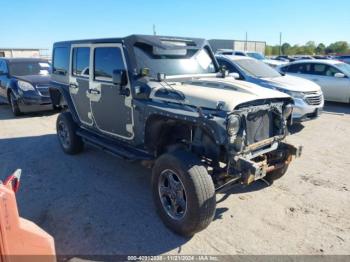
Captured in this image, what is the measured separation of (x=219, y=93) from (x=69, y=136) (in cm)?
343

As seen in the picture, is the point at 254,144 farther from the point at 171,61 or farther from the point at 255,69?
the point at 255,69

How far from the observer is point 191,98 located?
362cm

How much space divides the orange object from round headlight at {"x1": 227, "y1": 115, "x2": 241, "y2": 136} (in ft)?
6.30

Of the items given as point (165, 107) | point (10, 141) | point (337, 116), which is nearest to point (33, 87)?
point (10, 141)

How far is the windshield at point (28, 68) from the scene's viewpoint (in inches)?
424

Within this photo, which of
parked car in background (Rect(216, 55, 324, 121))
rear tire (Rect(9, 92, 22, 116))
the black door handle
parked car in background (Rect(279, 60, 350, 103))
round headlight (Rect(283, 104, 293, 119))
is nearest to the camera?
round headlight (Rect(283, 104, 293, 119))

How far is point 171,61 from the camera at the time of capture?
4.63 meters

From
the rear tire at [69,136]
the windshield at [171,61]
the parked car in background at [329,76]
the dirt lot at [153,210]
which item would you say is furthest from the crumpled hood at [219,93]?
the parked car in background at [329,76]

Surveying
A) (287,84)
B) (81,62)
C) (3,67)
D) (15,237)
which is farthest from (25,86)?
(15,237)

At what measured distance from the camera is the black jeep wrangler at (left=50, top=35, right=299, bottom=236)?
3334 mm

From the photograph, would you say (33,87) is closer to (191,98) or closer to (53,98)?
(53,98)

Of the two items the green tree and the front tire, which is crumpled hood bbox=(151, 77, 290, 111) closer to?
the front tire

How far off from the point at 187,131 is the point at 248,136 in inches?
29.8

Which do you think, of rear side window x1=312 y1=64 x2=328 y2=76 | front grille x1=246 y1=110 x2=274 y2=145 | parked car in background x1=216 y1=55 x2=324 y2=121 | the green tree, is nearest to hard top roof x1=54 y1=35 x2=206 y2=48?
front grille x1=246 y1=110 x2=274 y2=145
